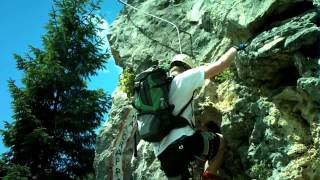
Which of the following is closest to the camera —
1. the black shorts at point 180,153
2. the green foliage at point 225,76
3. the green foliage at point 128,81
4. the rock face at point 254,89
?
the rock face at point 254,89

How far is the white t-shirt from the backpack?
0.23ft

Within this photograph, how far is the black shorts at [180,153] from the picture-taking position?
7.31 meters

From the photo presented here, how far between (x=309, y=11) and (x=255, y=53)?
1105mm

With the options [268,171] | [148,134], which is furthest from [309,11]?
[148,134]

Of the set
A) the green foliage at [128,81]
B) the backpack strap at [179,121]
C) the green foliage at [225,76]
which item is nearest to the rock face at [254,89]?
the green foliage at [225,76]

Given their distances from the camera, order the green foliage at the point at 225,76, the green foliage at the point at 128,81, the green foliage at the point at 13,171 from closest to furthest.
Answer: the green foliage at the point at 225,76 → the green foliage at the point at 128,81 → the green foliage at the point at 13,171

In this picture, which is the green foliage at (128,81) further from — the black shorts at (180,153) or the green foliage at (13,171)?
the black shorts at (180,153)

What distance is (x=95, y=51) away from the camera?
1775 centimetres

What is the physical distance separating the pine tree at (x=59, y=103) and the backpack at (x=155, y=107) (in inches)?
314

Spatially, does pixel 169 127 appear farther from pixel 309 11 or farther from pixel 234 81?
pixel 309 11

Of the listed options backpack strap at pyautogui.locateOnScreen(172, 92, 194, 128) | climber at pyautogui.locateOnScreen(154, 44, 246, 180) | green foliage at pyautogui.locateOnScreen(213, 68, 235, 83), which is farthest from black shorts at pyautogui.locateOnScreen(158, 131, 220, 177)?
green foliage at pyautogui.locateOnScreen(213, 68, 235, 83)

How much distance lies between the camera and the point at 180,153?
731cm

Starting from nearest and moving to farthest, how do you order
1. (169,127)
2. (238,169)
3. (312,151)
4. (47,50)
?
(312,151) → (169,127) → (238,169) → (47,50)

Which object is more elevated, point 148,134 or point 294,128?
point 148,134
